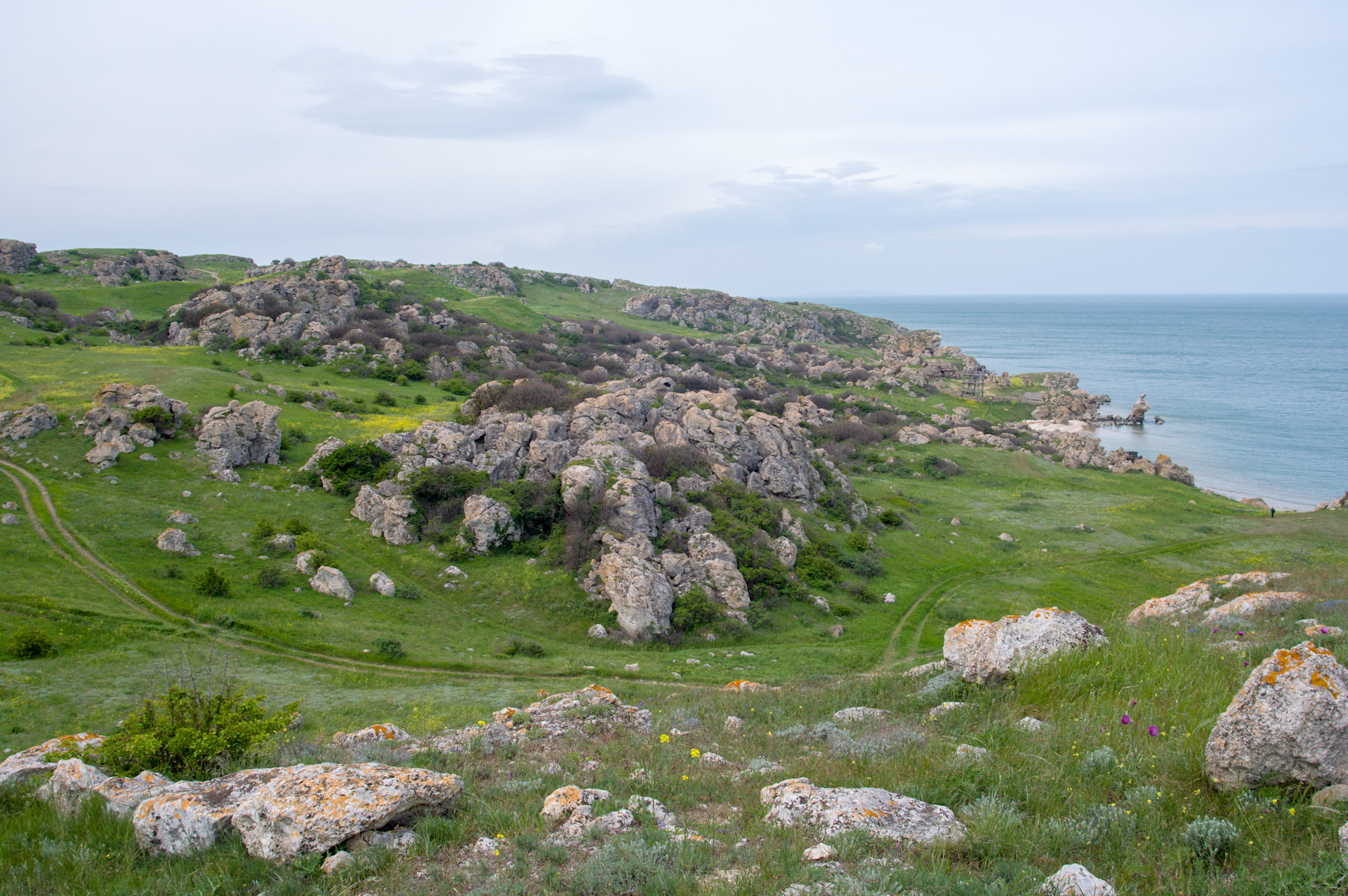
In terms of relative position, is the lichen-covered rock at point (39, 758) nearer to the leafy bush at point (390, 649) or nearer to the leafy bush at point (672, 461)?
the leafy bush at point (390, 649)

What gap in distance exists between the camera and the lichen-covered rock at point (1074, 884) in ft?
15.5

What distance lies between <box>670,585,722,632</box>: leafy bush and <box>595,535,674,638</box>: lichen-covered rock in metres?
0.33

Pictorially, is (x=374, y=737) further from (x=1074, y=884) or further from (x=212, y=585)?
(x=212, y=585)

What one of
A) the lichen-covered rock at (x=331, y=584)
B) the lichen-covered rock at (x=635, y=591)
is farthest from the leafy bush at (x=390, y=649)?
the lichen-covered rock at (x=635, y=591)

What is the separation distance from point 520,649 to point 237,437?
22062mm

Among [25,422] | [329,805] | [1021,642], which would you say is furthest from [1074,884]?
[25,422]

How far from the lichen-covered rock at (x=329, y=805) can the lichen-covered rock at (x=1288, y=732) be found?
8.08 metres

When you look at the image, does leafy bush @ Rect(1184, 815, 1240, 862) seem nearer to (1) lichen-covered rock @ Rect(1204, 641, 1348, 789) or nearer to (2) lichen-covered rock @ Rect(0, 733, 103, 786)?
(1) lichen-covered rock @ Rect(1204, 641, 1348, 789)

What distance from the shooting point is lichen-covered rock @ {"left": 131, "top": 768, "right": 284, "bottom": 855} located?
6.72 metres

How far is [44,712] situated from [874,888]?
20729mm

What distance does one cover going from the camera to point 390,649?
74.4 feet

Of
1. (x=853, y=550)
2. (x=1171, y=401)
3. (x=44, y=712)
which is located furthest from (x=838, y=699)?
(x=1171, y=401)

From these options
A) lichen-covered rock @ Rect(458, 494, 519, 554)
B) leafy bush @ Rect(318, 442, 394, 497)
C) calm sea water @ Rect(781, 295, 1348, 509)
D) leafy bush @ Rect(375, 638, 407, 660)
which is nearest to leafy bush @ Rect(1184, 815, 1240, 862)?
leafy bush @ Rect(375, 638, 407, 660)

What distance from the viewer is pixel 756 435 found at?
4247 cm
